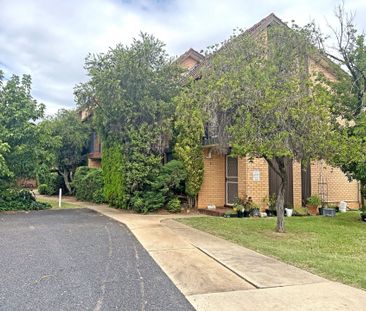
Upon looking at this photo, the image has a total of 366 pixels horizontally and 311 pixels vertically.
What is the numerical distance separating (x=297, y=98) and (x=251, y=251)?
3739 mm

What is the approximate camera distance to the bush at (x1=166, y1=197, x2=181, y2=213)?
14773mm

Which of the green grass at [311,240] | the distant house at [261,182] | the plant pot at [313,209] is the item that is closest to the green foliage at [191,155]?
the distant house at [261,182]

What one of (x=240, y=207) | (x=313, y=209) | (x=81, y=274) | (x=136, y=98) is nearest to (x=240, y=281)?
(x=81, y=274)

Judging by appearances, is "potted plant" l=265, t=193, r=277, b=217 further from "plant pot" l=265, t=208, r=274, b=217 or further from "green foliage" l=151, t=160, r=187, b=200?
"green foliage" l=151, t=160, r=187, b=200

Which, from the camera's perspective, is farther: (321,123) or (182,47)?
(182,47)

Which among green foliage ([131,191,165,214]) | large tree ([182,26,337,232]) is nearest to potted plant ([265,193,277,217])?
green foliage ([131,191,165,214])

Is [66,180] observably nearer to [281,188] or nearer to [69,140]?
[69,140]

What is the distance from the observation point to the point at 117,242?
331 inches

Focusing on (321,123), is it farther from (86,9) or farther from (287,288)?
(86,9)

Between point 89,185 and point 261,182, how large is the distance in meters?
11.2

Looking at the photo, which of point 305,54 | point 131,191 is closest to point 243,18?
point 305,54

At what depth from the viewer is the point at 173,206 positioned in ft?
48.5

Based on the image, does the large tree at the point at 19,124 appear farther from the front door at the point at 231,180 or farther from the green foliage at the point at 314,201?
the green foliage at the point at 314,201

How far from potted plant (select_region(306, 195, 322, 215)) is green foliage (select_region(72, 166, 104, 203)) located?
1091 cm
